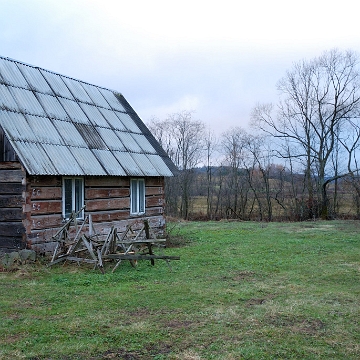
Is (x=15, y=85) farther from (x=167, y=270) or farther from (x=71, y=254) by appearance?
(x=167, y=270)

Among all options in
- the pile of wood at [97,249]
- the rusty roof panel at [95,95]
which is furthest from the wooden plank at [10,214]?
the rusty roof panel at [95,95]

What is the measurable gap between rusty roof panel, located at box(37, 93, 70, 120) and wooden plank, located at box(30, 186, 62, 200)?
8.91 feet

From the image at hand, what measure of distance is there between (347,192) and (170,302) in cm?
2989

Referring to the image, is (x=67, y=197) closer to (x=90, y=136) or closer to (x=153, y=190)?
(x=90, y=136)

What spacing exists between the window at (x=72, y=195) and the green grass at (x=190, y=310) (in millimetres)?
2475

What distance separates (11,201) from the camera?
11789 millimetres

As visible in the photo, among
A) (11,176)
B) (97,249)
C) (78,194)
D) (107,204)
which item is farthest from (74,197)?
(97,249)

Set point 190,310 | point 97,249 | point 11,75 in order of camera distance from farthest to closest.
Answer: point 11,75
point 97,249
point 190,310

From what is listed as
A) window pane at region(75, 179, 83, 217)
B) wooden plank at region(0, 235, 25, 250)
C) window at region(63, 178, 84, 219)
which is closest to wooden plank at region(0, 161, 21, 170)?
window at region(63, 178, 84, 219)

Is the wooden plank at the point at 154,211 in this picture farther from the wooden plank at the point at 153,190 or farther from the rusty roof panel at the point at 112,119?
the rusty roof panel at the point at 112,119

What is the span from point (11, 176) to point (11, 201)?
0.69 meters

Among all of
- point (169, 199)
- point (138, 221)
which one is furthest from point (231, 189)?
point (138, 221)

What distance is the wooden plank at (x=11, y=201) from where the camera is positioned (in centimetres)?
1173

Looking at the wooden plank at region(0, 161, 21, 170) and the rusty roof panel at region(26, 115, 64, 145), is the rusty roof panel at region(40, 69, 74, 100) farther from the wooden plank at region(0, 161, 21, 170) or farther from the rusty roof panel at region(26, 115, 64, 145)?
the wooden plank at region(0, 161, 21, 170)
